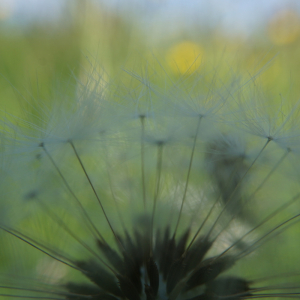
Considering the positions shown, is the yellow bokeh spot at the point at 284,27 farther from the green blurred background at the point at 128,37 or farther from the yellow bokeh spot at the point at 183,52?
the yellow bokeh spot at the point at 183,52

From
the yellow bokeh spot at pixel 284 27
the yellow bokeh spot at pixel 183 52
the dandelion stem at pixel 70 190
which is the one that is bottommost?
the dandelion stem at pixel 70 190

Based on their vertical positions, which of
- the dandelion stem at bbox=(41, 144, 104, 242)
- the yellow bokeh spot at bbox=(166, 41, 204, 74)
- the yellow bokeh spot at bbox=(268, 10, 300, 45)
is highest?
the yellow bokeh spot at bbox=(268, 10, 300, 45)

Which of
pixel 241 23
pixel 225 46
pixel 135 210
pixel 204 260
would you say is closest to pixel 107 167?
pixel 135 210

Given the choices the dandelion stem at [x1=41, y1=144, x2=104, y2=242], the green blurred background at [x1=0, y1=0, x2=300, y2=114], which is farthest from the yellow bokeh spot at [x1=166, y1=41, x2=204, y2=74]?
the dandelion stem at [x1=41, y1=144, x2=104, y2=242]

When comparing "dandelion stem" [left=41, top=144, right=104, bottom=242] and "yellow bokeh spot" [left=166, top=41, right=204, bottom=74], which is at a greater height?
"yellow bokeh spot" [left=166, top=41, right=204, bottom=74]

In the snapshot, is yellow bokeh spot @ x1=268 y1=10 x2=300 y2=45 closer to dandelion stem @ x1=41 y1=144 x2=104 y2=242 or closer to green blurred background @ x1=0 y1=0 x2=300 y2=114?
green blurred background @ x1=0 y1=0 x2=300 y2=114

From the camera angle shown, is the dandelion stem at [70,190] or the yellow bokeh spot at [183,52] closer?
the dandelion stem at [70,190]

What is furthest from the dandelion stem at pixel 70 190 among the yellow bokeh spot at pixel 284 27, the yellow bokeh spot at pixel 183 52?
the yellow bokeh spot at pixel 284 27

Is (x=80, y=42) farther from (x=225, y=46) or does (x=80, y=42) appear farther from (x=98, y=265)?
(x=98, y=265)

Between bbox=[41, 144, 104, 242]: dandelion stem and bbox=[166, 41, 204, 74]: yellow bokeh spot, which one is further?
bbox=[166, 41, 204, 74]: yellow bokeh spot
